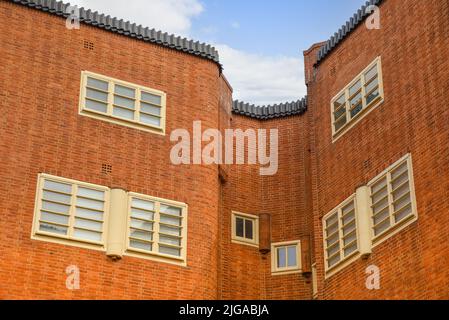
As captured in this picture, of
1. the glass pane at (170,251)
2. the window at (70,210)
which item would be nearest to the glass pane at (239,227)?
the glass pane at (170,251)

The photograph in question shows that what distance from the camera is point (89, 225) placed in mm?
26750

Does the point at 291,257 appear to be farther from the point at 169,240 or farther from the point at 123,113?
the point at 123,113

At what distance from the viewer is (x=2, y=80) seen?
27.5 meters

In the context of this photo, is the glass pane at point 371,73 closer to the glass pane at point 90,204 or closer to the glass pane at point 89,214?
the glass pane at point 90,204

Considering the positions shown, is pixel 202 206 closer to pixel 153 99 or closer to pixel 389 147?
pixel 153 99

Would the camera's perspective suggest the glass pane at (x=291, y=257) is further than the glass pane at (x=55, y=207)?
Yes

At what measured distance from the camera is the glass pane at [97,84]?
28.8 m

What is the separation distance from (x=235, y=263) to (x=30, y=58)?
8.82 m

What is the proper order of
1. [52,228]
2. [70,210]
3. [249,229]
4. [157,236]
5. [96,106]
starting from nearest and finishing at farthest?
[52,228], [70,210], [157,236], [96,106], [249,229]

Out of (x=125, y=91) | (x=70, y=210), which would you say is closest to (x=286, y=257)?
(x=125, y=91)

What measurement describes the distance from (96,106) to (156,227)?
13.4ft

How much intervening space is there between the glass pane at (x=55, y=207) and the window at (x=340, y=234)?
25.7 feet

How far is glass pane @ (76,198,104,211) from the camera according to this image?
26922 mm

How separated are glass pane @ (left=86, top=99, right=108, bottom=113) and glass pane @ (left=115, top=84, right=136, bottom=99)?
702 millimetres
